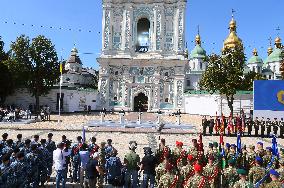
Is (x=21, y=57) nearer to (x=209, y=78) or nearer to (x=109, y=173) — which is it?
(x=209, y=78)

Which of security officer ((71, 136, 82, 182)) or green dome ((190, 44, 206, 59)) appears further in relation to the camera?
green dome ((190, 44, 206, 59))

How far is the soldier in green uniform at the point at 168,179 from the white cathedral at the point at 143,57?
145 ft

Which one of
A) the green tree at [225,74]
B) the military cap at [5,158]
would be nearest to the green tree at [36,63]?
the green tree at [225,74]

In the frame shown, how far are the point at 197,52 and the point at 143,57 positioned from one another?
4506 cm

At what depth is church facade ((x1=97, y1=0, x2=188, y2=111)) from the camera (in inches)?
2096

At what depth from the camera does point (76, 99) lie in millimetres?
51750

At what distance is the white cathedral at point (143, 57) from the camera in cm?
5325

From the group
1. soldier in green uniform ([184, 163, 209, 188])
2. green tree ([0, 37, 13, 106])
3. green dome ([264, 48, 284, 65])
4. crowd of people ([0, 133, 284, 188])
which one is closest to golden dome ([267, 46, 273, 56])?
green dome ([264, 48, 284, 65])

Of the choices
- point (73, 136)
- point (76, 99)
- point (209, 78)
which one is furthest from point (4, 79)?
point (209, 78)

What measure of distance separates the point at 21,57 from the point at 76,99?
11.2 meters

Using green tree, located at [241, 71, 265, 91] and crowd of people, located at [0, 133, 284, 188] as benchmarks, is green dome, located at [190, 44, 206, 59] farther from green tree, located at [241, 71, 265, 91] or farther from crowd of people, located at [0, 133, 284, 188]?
crowd of people, located at [0, 133, 284, 188]

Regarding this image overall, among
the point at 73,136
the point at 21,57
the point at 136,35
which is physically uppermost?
the point at 136,35

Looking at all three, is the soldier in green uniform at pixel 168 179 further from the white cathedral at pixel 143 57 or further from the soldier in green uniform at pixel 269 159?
the white cathedral at pixel 143 57

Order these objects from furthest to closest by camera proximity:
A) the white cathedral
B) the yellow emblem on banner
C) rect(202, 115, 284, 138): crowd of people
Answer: the white cathedral < rect(202, 115, 284, 138): crowd of people < the yellow emblem on banner
